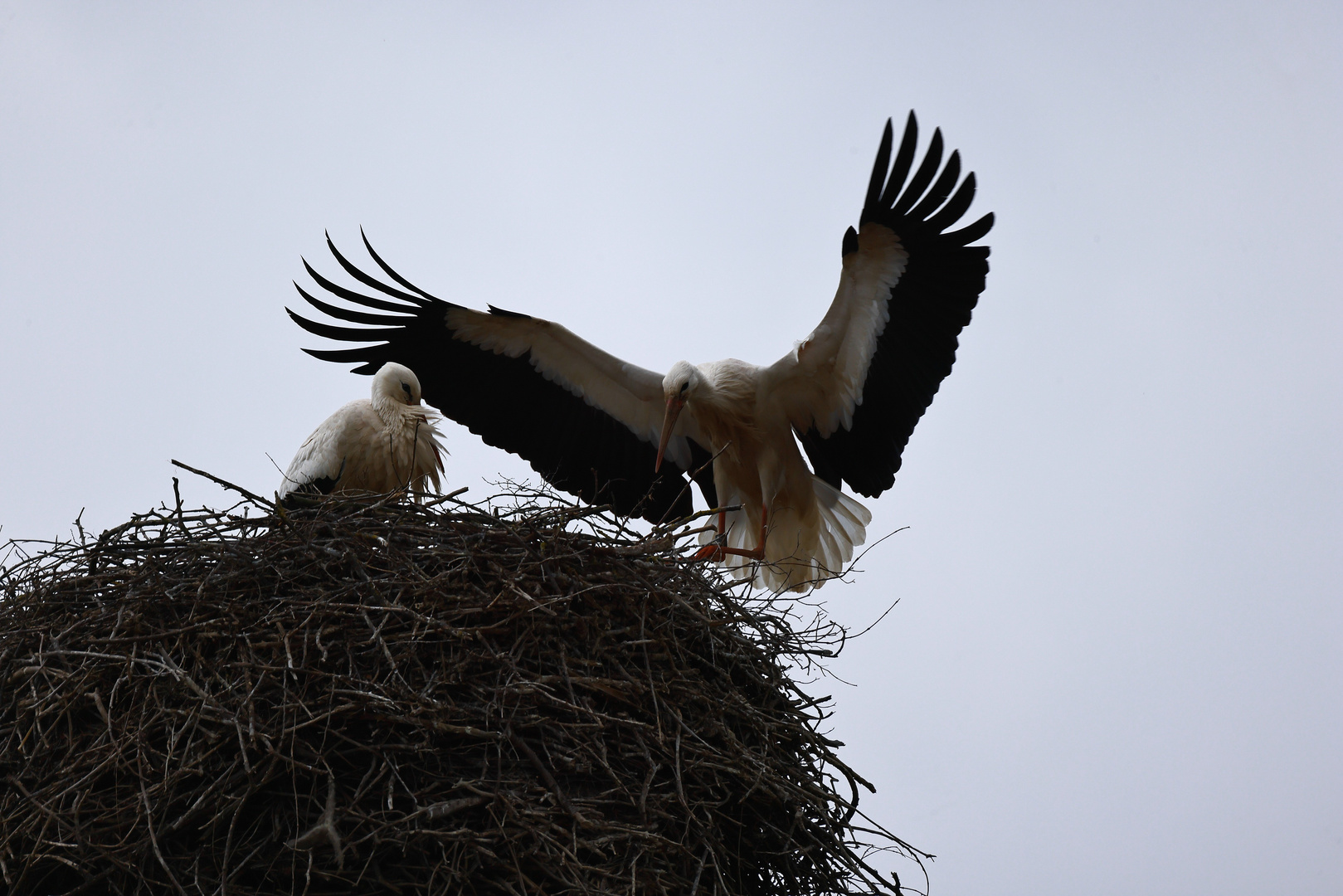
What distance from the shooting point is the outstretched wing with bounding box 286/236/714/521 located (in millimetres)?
5117

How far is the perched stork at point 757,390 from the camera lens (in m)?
4.43

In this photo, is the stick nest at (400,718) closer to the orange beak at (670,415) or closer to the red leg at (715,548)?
the red leg at (715,548)

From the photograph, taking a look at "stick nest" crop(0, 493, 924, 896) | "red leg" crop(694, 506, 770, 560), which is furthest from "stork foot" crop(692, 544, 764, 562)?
"stick nest" crop(0, 493, 924, 896)

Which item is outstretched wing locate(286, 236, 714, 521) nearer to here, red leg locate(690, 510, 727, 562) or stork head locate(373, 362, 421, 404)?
red leg locate(690, 510, 727, 562)

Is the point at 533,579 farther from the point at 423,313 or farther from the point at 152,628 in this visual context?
the point at 423,313

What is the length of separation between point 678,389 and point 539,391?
0.85 metres

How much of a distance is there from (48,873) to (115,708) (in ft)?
1.25

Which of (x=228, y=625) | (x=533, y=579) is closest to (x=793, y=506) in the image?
(x=533, y=579)

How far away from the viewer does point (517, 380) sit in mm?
5250

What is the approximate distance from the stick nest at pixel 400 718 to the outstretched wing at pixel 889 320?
1.64 m

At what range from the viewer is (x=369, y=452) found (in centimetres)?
416

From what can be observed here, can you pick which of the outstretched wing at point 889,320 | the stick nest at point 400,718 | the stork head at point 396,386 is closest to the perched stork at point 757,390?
the outstretched wing at point 889,320

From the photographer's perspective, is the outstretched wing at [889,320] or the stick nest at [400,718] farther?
the outstretched wing at [889,320]

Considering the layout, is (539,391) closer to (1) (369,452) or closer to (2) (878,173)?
(1) (369,452)
